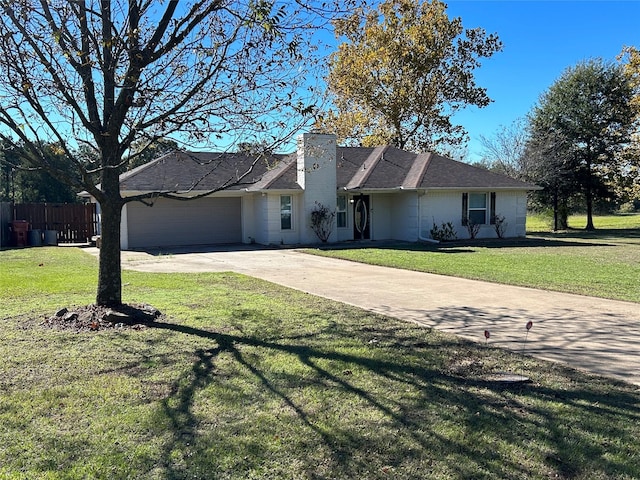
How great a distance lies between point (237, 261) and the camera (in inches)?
614

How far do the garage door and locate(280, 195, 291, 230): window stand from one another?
2.51m

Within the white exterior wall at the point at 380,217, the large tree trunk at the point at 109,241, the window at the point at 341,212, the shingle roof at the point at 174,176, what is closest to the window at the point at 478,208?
the white exterior wall at the point at 380,217

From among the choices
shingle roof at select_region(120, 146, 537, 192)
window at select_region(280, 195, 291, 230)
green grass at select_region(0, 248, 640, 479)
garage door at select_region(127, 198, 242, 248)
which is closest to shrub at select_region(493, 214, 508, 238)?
shingle roof at select_region(120, 146, 537, 192)

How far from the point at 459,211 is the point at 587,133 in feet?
50.1

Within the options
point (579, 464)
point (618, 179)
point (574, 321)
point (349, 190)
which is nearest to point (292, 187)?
point (349, 190)

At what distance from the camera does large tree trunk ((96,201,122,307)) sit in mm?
7387

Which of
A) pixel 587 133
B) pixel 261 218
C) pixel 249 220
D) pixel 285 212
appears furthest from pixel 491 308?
pixel 587 133

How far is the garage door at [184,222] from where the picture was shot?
21.0 meters

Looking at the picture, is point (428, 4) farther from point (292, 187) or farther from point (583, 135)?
point (292, 187)

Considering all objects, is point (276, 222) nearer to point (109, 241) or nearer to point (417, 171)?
point (417, 171)

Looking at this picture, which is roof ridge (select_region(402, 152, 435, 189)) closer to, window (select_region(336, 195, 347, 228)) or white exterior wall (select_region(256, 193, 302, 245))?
window (select_region(336, 195, 347, 228))

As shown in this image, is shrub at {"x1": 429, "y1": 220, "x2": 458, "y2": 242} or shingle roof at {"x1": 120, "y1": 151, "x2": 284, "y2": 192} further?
shrub at {"x1": 429, "y1": 220, "x2": 458, "y2": 242}

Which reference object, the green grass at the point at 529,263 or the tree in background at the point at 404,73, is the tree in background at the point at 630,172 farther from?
the green grass at the point at 529,263

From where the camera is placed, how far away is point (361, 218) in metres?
23.1
